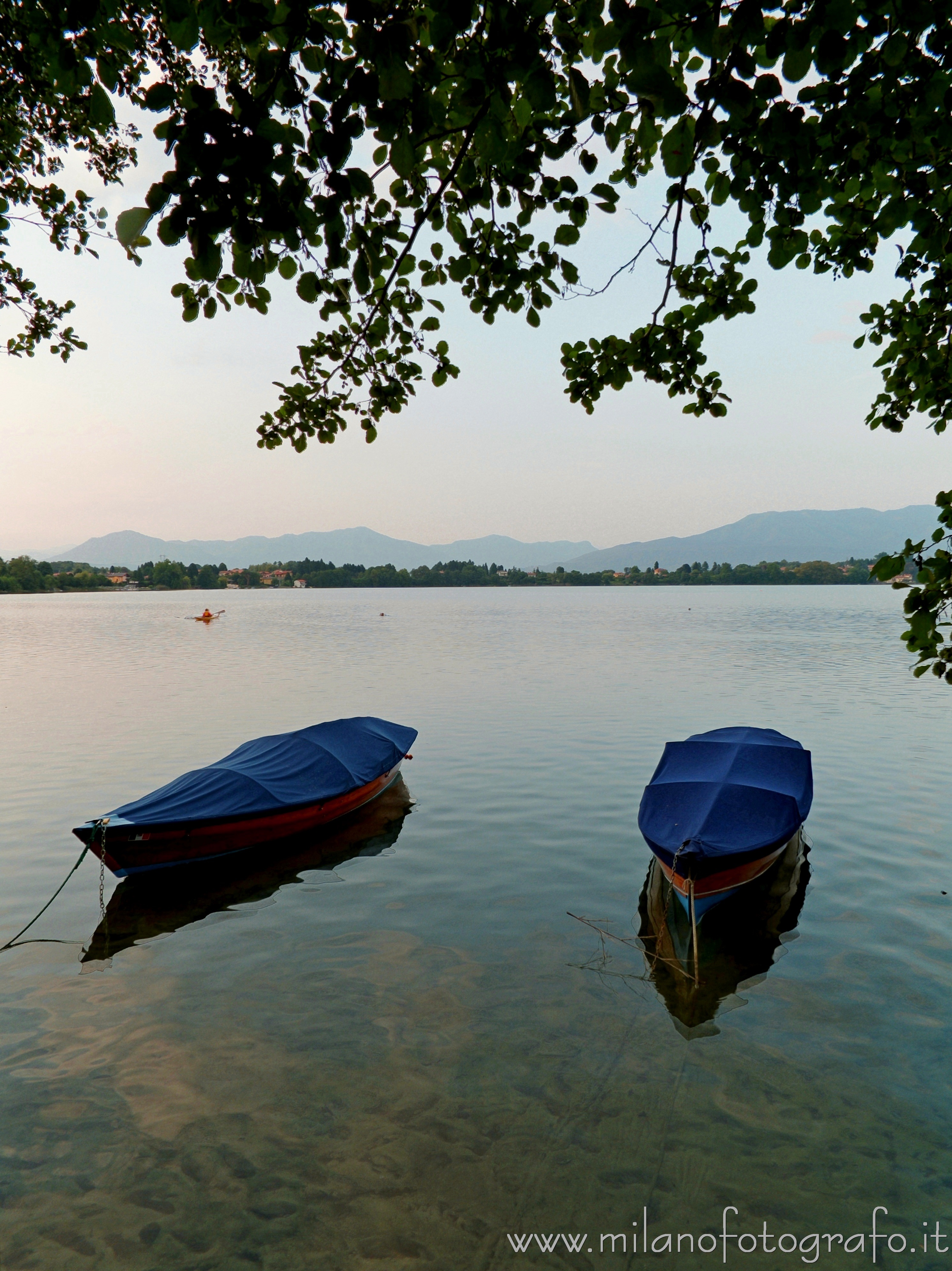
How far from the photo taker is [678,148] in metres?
4.85

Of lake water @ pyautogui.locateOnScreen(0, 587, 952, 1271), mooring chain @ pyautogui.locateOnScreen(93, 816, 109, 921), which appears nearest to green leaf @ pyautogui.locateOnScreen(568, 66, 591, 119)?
lake water @ pyautogui.locateOnScreen(0, 587, 952, 1271)

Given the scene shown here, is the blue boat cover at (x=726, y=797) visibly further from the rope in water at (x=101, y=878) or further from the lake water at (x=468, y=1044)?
the rope in water at (x=101, y=878)

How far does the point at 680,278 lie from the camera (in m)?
6.87

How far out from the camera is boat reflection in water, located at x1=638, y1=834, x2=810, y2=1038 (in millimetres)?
10383

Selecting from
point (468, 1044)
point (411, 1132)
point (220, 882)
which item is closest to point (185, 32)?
point (411, 1132)

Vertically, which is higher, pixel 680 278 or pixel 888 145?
pixel 888 145

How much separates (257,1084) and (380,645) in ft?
178

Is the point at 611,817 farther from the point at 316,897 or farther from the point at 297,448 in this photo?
the point at 297,448

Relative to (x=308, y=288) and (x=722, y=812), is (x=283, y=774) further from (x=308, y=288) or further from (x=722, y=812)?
(x=308, y=288)

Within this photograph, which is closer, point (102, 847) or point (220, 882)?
point (102, 847)

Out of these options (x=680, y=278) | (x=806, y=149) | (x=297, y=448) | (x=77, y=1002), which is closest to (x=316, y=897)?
(x=77, y=1002)

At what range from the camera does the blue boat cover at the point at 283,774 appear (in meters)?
14.8

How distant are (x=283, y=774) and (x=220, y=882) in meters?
3.08

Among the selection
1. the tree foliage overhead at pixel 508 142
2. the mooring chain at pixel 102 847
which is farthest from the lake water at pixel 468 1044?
the tree foliage overhead at pixel 508 142
